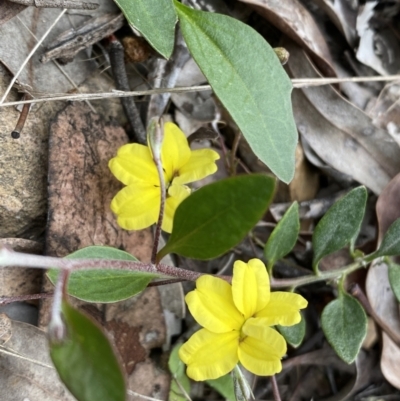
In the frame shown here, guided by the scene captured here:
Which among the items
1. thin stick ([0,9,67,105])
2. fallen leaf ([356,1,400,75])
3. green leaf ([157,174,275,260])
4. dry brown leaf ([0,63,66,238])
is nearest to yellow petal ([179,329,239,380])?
green leaf ([157,174,275,260])

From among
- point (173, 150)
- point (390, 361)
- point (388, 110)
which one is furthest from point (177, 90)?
point (390, 361)

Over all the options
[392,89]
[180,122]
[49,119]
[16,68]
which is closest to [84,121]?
[49,119]

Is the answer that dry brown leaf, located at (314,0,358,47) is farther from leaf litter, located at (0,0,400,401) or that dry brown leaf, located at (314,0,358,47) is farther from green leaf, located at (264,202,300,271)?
green leaf, located at (264,202,300,271)

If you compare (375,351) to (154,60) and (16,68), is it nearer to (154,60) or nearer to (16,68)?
(154,60)

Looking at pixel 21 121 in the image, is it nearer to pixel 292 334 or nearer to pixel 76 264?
pixel 76 264

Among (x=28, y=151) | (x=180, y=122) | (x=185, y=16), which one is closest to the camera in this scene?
(x=185, y=16)

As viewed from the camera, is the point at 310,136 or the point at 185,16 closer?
the point at 185,16

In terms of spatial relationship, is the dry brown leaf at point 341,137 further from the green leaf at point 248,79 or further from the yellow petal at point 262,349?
the yellow petal at point 262,349
